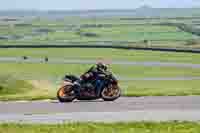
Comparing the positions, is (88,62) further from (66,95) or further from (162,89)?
(66,95)

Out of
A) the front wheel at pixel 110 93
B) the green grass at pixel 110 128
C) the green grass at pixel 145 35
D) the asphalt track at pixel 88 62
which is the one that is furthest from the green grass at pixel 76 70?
the green grass at pixel 145 35

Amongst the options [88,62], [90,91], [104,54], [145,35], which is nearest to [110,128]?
[90,91]

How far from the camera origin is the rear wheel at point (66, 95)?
765 inches

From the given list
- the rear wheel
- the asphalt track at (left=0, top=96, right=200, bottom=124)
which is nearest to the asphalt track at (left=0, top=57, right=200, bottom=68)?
the rear wheel

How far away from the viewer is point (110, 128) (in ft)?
44.6

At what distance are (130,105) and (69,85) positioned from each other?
3068mm

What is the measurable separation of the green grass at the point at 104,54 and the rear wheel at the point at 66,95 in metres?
49.3

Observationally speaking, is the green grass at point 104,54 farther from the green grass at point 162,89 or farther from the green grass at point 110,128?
the green grass at point 110,128

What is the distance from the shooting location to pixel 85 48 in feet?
304

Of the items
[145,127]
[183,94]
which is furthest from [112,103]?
[145,127]

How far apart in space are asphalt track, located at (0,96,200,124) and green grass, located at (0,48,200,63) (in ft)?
165

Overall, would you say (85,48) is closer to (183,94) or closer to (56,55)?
(56,55)

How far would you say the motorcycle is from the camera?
19.6 m

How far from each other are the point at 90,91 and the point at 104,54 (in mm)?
61197
